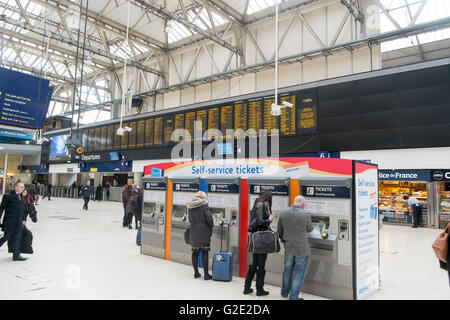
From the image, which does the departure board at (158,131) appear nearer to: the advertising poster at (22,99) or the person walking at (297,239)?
the advertising poster at (22,99)

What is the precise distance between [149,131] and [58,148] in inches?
450

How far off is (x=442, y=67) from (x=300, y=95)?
4023mm

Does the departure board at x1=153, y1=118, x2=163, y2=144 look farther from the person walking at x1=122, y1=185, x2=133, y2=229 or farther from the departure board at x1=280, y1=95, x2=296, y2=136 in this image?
the departure board at x1=280, y1=95, x2=296, y2=136

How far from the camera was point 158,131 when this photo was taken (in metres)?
15.7

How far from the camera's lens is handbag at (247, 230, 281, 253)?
158 inches

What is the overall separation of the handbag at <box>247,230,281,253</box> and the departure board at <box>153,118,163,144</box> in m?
12.1

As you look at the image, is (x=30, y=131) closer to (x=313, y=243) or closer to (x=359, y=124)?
(x=313, y=243)

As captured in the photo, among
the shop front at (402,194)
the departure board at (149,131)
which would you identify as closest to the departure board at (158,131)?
the departure board at (149,131)

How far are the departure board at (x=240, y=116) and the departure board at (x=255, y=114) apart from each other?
0.19 meters

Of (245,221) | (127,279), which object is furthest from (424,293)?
(127,279)

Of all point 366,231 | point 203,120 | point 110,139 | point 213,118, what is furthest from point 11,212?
point 110,139

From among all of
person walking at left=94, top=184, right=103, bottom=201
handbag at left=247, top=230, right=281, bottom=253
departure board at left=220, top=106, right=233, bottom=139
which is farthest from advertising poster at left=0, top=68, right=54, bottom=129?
person walking at left=94, top=184, right=103, bottom=201

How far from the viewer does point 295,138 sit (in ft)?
36.0

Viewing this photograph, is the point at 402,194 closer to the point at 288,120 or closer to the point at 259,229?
the point at 288,120
